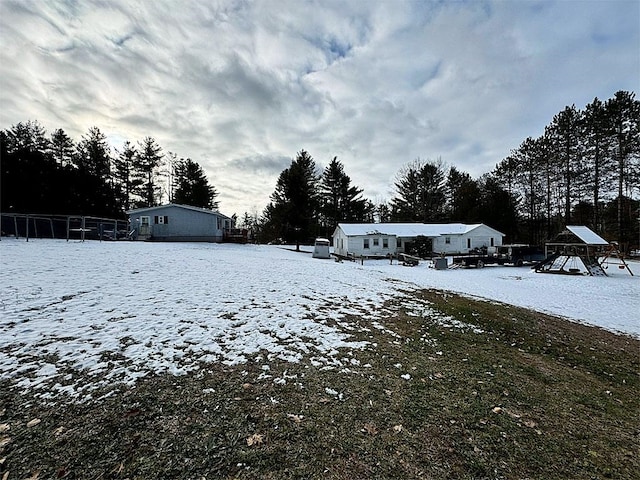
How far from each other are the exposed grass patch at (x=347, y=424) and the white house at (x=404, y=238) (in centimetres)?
2633

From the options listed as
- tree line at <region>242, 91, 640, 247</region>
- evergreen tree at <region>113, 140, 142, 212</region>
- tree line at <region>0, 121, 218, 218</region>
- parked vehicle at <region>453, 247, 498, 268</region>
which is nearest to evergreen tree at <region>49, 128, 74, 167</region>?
tree line at <region>0, 121, 218, 218</region>

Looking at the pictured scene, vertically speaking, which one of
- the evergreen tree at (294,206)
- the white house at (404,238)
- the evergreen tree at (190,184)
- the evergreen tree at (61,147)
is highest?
the evergreen tree at (61,147)

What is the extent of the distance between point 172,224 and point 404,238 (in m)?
25.4

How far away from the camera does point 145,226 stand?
2717cm

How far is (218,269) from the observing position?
12547 mm

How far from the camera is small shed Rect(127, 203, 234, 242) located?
89.7 feet

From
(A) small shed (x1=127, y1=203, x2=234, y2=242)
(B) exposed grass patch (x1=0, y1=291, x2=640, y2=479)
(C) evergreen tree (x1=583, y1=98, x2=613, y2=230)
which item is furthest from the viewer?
(C) evergreen tree (x1=583, y1=98, x2=613, y2=230)

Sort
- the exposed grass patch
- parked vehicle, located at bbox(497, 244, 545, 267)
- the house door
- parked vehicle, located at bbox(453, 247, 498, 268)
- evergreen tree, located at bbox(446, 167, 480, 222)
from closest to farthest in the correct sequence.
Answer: the exposed grass patch, parked vehicle, located at bbox(453, 247, 498, 268), parked vehicle, located at bbox(497, 244, 545, 267), the house door, evergreen tree, located at bbox(446, 167, 480, 222)

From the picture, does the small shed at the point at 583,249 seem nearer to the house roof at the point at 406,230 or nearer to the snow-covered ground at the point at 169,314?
the snow-covered ground at the point at 169,314

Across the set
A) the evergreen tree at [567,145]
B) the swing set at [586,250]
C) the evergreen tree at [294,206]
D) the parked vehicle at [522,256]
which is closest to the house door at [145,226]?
the evergreen tree at [294,206]

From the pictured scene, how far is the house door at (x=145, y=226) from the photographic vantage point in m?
26.8

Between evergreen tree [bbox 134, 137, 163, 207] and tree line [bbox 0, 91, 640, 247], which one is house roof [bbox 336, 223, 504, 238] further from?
evergreen tree [bbox 134, 137, 163, 207]

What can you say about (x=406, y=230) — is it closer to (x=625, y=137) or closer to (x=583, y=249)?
(x=583, y=249)

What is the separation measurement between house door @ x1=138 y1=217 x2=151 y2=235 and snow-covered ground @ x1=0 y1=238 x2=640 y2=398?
15.0 meters
